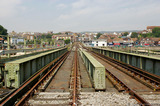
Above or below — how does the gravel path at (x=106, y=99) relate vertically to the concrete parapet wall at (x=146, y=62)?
below

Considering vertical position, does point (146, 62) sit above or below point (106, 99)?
above

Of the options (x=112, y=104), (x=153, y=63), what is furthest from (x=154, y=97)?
A: (x=153, y=63)

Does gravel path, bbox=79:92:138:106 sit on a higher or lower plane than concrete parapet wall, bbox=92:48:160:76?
lower

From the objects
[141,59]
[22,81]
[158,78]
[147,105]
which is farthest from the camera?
[141,59]

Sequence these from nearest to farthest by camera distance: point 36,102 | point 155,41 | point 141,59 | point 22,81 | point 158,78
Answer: point 36,102
point 22,81
point 158,78
point 141,59
point 155,41

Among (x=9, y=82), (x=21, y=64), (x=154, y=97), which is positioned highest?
(x=21, y=64)

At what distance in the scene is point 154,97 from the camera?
7137mm

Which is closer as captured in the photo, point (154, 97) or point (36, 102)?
point (36, 102)

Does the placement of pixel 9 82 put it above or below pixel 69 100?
above

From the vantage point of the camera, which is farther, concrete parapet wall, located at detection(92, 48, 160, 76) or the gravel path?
concrete parapet wall, located at detection(92, 48, 160, 76)

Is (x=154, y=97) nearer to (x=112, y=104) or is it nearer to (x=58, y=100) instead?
(x=112, y=104)

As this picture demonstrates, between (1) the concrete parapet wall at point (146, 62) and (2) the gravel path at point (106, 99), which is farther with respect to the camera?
(1) the concrete parapet wall at point (146, 62)

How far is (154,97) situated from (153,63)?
5.62 meters

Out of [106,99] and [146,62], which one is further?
[146,62]
